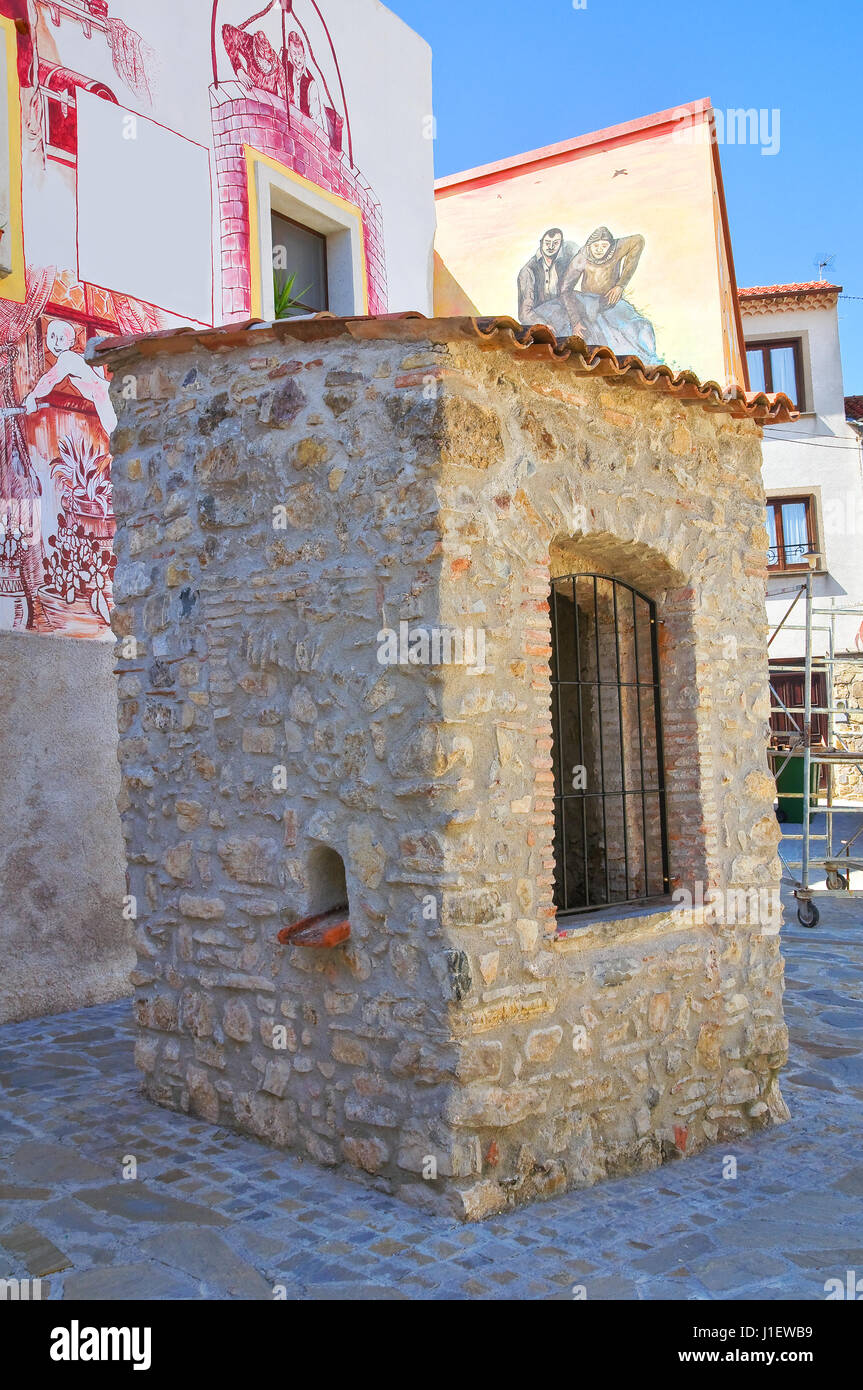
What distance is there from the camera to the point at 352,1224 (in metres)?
3.80

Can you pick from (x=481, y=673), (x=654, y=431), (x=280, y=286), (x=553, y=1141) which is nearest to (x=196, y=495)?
(x=481, y=673)

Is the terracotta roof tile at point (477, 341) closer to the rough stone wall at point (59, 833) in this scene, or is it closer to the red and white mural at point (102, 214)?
the red and white mural at point (102, 214)

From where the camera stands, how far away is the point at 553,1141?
4.19 m

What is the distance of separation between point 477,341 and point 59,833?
4.29 metres

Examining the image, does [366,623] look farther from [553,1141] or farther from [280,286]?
[280,286]

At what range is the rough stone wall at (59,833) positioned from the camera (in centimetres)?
656

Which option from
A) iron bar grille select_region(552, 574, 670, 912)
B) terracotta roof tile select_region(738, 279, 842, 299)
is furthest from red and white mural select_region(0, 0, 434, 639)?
terracotta roof tile select_region(738, 279, 842, 299)

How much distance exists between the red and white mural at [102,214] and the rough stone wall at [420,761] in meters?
1.83

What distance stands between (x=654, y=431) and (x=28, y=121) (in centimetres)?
459

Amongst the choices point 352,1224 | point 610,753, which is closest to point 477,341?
point 610,753

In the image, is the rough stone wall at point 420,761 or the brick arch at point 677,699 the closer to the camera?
the rough stone wall at point 420,761

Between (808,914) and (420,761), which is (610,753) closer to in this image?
(420,761)

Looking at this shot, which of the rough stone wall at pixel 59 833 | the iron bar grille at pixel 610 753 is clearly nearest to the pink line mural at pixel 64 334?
the rough stone wall at pixel 59 833

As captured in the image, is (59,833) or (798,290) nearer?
(59,833)
